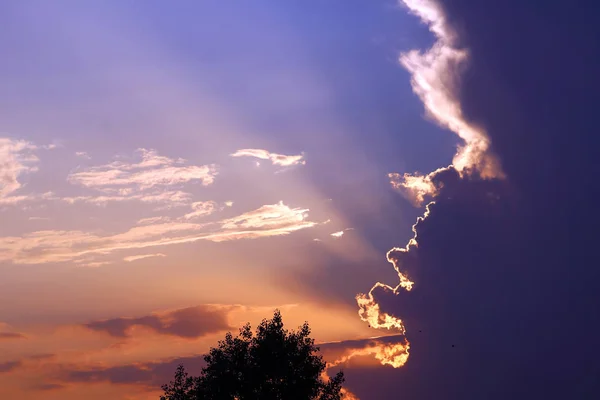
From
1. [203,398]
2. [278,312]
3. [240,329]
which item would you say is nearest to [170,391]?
[203,398]

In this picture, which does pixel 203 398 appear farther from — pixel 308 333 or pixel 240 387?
pixel 308 333

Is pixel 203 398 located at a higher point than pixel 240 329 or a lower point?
lower

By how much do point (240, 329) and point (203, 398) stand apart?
8.95 metres

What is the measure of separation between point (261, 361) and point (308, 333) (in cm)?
674

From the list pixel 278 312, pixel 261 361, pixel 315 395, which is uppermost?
pixel 278 312

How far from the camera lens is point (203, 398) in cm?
7281

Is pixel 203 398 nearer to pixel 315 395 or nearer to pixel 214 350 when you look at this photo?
→ pixel 214 350

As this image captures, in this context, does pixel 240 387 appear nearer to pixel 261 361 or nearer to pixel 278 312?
pixel 261 361

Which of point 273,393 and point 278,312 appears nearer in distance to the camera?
point 273,393

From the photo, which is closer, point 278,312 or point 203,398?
point 203,398

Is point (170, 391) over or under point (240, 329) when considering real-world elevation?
under

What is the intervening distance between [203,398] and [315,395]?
1287 cm

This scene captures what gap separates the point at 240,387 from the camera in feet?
237

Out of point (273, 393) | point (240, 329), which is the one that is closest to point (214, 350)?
point (240, 329)
